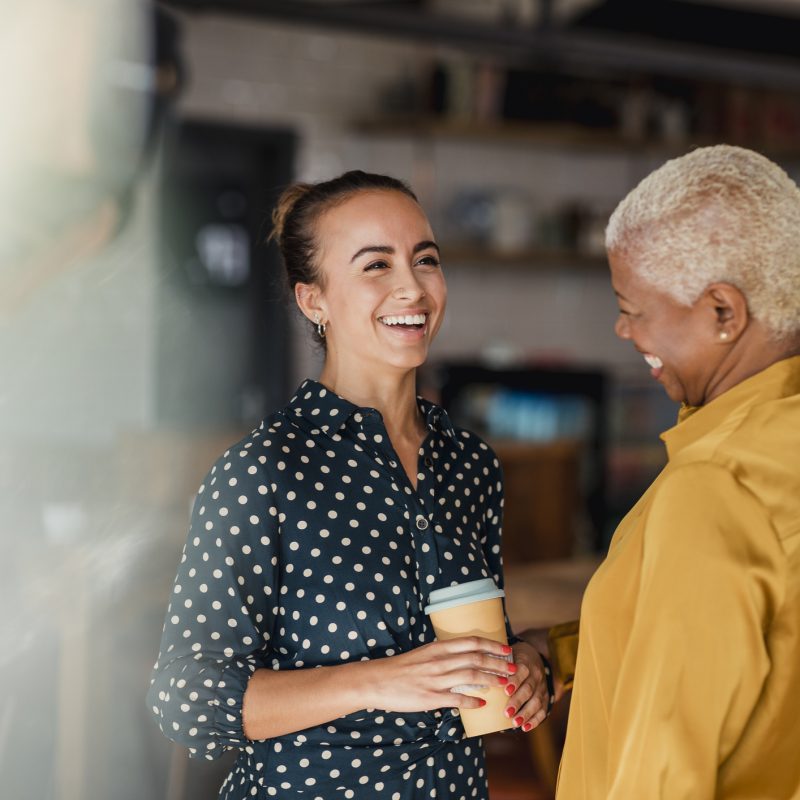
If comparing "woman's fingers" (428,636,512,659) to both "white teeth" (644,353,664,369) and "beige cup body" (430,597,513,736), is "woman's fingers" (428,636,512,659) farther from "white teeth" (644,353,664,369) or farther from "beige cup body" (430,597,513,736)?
"white teeth" (644,353,664,369)

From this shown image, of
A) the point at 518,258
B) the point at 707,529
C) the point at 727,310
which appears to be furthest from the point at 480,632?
the point at 518,258

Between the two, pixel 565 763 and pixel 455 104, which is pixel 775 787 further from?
pixel 455 104

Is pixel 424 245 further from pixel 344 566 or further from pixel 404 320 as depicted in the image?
pixel 344 566

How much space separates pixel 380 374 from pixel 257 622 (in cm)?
35

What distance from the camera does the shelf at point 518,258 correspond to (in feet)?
18.5

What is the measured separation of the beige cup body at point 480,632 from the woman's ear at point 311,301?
439 mm

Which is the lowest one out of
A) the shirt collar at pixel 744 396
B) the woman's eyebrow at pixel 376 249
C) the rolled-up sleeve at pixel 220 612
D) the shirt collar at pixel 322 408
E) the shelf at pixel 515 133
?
the rolled-up sleeve at pixel 220 612

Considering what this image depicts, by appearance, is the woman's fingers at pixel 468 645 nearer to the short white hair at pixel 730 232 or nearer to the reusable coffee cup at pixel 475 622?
the reusable coffee cup at pixel 475 622

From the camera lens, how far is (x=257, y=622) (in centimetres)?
117

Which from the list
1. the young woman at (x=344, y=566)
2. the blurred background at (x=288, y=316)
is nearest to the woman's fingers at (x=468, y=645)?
the young woman at (x=344, y=566)

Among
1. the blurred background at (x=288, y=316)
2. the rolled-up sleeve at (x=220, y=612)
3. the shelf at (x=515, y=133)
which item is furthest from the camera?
the shelf at (x=515, y=133)

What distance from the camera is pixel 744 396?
101 centimetres

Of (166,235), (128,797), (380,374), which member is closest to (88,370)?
(166,235)

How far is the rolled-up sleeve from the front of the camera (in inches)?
44.4
